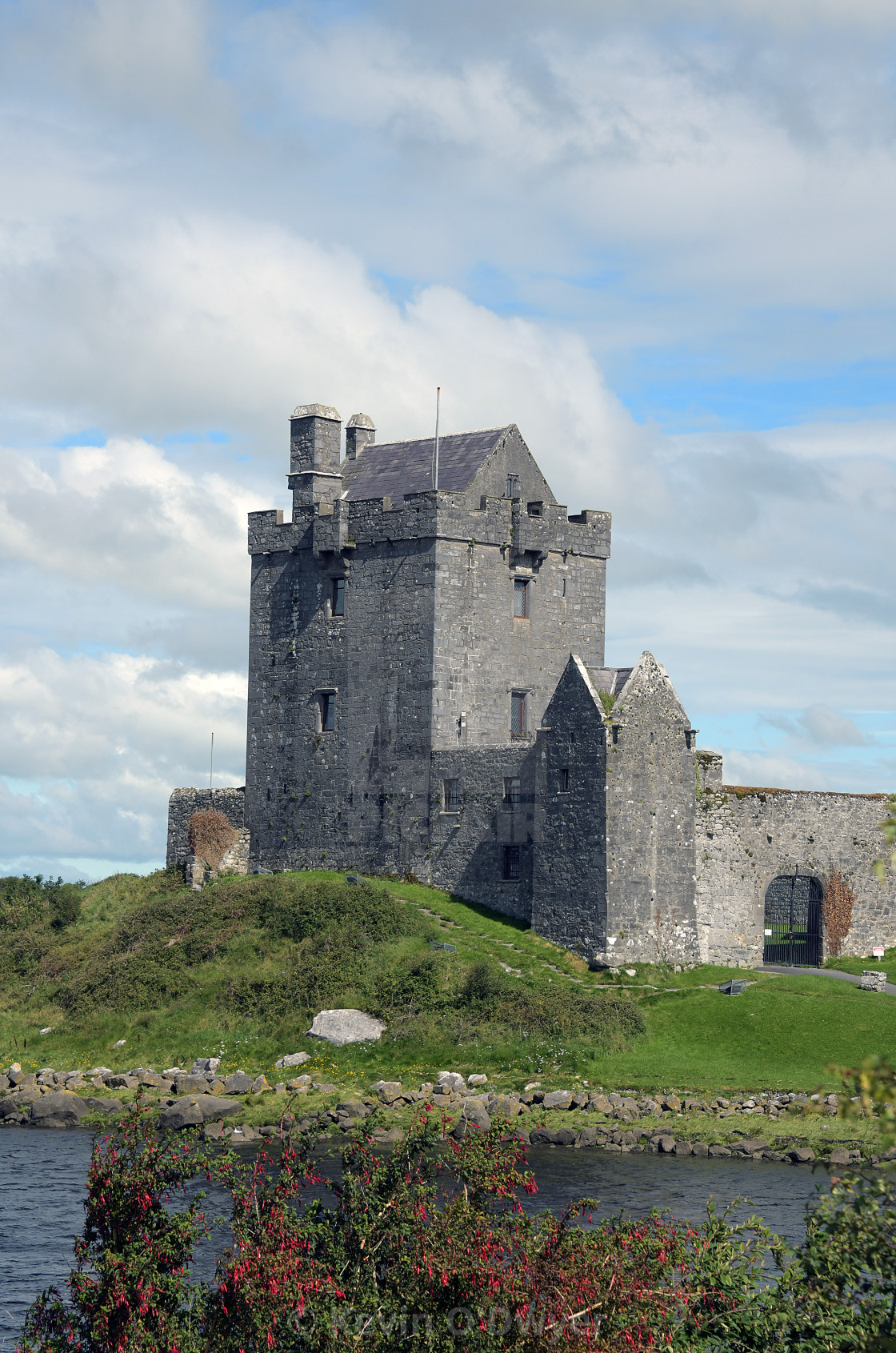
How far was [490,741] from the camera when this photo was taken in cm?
4972

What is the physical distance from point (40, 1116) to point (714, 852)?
21282mm

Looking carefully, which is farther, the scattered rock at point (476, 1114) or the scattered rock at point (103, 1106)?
the scattered rock at point (103, 1106)

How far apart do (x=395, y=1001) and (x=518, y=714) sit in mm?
14273

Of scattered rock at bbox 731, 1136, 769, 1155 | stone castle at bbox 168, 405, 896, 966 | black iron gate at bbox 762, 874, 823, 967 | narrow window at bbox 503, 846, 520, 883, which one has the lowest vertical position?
scattered rock at bbox 731, 1136, 769, 1155

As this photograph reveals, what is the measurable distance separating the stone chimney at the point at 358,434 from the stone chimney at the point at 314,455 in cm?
155

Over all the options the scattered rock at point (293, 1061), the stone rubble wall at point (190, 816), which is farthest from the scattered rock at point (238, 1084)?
the stone rubble wall at point (190, 816)

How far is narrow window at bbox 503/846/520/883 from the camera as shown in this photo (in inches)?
1815

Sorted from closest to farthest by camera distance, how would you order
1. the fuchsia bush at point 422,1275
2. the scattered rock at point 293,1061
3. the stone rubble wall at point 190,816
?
the fuchsia bush at point 422,1275 < the scattered rock at point 293,1061 < the stone rubble wall at point 190,816

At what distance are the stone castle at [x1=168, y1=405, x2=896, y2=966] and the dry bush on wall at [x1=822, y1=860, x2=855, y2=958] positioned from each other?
0.75 ft

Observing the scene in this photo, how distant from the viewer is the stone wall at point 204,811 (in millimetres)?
53812

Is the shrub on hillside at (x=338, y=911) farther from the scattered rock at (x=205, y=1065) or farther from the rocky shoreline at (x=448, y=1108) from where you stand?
the scattered rock at (x=205, y=1065)

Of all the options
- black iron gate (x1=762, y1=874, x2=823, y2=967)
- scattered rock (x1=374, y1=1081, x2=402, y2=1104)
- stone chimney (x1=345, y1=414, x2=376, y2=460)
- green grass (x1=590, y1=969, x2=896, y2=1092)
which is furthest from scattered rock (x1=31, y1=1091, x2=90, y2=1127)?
stone chimney (x1=345, y1=414, x2=376, y2=460)

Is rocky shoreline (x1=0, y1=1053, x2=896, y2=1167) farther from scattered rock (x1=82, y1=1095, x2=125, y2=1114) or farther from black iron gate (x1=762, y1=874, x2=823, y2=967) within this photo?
black iron gate (x1=762, y1=874, x2=823, y2=967)

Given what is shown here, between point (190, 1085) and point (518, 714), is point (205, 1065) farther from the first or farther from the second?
point (518, 714)
